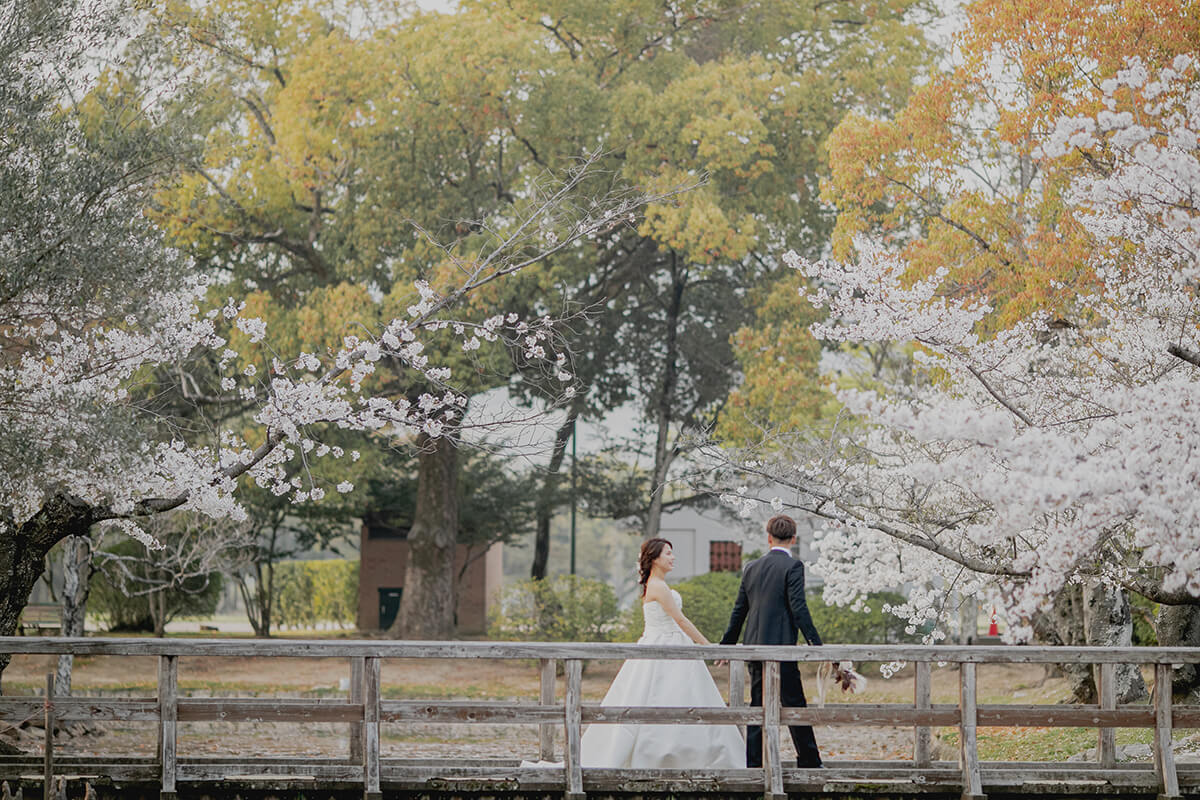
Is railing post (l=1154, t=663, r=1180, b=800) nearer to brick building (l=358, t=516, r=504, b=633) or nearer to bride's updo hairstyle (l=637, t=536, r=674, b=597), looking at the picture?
bride's updo hairstyle (l=637, t=536, r=674, b=597)

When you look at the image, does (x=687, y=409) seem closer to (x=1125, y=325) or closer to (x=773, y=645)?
(x=1125, y=325)

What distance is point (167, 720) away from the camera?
7551mm

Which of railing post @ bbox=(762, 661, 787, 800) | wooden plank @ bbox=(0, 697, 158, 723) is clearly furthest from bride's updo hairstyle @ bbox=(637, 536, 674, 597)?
wooden plank @ bbox=(0, 697, 158, 723)

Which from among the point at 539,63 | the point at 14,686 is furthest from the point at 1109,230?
the point at 14,686

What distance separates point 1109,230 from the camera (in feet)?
29.5

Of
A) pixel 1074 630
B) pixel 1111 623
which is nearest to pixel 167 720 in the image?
pixel 1111 623

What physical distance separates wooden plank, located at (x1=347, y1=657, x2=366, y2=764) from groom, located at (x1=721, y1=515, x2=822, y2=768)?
2.43 meters

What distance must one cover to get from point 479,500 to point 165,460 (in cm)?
1835

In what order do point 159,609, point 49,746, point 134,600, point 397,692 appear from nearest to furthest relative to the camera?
point 49,746 < point 397,692 < point 159,609 < point 134,600

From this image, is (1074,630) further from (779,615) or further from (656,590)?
(656,590)

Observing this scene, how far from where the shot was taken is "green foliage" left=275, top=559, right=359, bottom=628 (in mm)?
30766

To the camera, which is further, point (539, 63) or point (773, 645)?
point (539, 63)

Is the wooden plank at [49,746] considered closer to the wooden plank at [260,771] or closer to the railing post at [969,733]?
the wooden plank at [260,771]

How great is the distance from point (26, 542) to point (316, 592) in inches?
878
